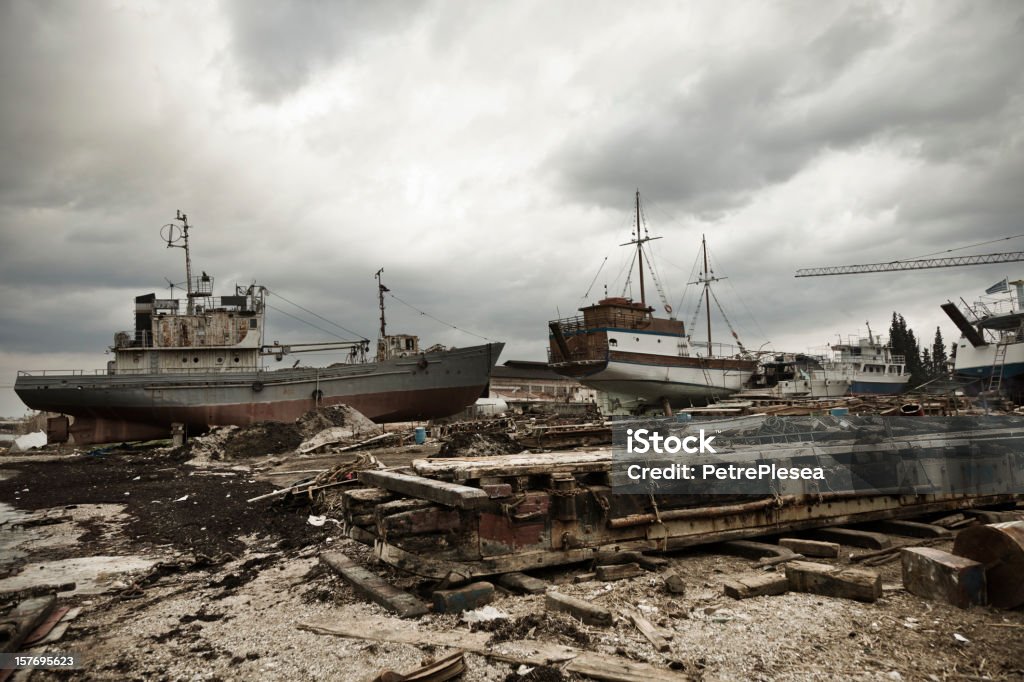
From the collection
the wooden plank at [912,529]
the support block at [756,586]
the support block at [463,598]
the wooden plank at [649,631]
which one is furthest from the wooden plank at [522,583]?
the wooden plank at [912,529]

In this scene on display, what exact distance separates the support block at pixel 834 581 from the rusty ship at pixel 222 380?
88.8 feet

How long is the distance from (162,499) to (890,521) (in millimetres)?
14407

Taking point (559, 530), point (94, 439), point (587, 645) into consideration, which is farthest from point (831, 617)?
point (94, 439)

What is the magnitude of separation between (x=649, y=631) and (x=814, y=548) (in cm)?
346

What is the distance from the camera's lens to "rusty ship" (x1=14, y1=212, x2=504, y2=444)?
27.9 m

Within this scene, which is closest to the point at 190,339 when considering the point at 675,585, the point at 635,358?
the point at 635,358

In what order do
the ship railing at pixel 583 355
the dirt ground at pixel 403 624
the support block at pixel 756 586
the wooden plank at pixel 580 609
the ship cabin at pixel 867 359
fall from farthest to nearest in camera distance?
the ship cabin at pixel 867 359, the ship railing at pixel 583 355, the support block at pixel 756 586, the wooden plank at pixel 580 609, the dirt ground at pixel 403 624

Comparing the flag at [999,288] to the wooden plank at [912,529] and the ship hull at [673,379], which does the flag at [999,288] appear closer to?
the ship hull at [673,379]

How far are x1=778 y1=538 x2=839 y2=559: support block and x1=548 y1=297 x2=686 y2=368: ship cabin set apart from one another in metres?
25.7

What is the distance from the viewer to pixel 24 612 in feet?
17.7

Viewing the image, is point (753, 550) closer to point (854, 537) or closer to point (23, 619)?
point (854, 537)

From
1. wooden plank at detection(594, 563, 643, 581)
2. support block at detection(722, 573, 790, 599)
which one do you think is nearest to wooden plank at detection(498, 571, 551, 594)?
wooden plank at detection(594, 563, 643, 581)

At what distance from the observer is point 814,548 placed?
6988 millimetres

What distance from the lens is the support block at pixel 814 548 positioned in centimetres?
690
